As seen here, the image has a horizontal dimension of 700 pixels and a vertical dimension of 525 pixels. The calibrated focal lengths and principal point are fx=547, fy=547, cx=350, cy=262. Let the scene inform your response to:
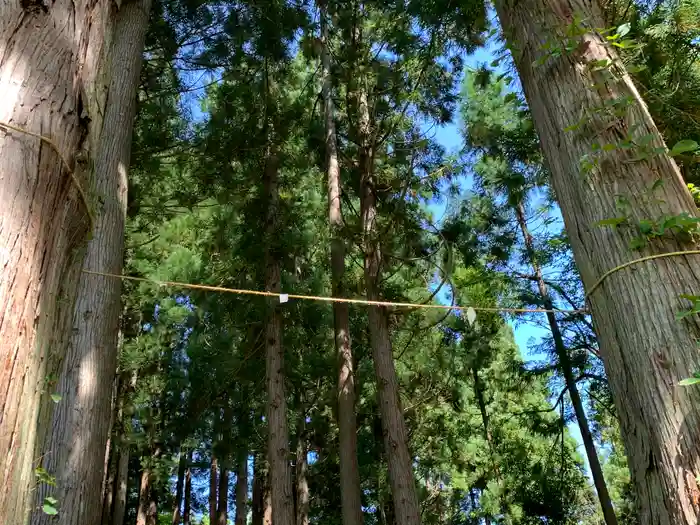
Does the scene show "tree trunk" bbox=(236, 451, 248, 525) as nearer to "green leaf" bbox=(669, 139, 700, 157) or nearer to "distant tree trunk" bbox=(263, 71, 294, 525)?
"distant tree trunk" bbox=(263, 71, 294, 525)

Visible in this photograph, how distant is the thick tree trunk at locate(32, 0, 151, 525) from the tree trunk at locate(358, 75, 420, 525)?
3017 mm

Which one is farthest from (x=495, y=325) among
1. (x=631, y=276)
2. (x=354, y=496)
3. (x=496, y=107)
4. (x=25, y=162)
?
(x=25, y=162)

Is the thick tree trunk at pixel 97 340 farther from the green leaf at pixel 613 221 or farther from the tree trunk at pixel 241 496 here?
the tree trunk at pixel 241 496

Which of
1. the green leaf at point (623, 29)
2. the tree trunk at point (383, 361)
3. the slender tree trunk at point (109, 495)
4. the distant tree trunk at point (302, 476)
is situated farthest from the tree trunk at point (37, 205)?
the slender tree trunk at point (109, 495)

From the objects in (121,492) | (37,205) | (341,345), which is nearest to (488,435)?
(341,345)

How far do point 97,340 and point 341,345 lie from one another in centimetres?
336

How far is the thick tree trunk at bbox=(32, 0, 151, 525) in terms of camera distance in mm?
2971

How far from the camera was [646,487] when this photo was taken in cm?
159

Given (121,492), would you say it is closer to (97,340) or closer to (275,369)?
(275,369)

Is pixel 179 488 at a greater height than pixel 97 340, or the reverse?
pixel 179 488

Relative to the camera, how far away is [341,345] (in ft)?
20.8

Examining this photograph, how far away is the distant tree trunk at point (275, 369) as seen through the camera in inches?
250

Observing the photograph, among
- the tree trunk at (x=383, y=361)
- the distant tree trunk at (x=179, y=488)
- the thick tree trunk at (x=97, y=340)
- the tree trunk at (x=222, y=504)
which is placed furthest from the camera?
the tree trunk at (x=222, y=504)

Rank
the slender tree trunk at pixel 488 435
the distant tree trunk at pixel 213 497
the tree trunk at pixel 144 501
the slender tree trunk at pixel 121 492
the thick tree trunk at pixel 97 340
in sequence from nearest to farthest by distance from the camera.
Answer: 1. the thick tree trunk at pixel 97 340
2. the slender tree trunk at pixel 488 435
3. the slender tree trunk at pixel 121 492
4. the tree trunk at pixel 144 501
5. the distant tree trunk at pixel 213 497
